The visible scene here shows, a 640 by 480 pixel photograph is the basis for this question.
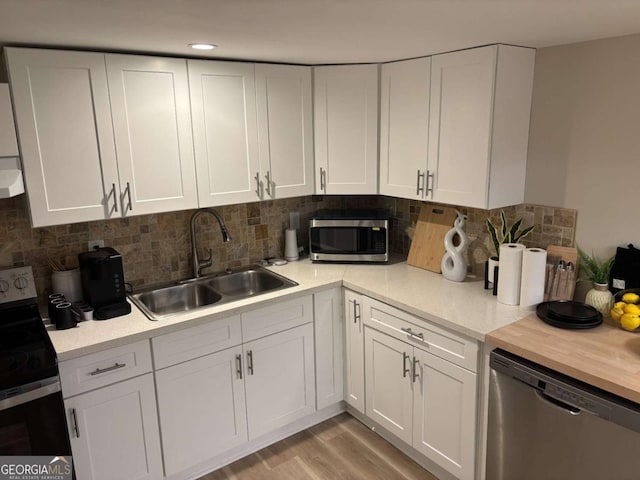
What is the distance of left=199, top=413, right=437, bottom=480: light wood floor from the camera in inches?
97.8

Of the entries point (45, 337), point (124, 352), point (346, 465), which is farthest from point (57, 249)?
point (346, 465)

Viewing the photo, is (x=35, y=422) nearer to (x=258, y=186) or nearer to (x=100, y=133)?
(x=100, y=133)

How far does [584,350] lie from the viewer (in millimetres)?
1835

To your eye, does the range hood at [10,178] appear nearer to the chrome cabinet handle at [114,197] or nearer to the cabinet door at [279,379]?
the chrome cabinet handle at [114,197]

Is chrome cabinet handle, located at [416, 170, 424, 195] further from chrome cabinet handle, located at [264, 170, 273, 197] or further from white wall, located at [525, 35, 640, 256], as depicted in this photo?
chrome cabinet handle, located at [264, 170, 273, 197]

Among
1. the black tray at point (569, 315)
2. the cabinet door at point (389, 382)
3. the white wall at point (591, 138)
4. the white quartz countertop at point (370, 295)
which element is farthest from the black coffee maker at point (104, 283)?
the white wall at point (591, 138)

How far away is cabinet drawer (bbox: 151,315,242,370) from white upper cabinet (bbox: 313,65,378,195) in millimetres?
1059

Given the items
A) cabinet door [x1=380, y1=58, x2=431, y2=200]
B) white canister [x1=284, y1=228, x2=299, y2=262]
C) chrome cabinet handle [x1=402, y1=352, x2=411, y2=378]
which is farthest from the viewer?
white canister [x1=284, y1=228, x2=299, y2=262]

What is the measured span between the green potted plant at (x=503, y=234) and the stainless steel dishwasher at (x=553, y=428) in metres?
0.60

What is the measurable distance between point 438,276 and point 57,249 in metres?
2.07

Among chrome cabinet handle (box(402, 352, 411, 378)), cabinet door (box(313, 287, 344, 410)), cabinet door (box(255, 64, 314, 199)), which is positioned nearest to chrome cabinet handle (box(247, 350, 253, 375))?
cabinet door (box(313, 287, 344, 410))

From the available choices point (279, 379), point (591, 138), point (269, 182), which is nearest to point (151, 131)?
point (269, 182)

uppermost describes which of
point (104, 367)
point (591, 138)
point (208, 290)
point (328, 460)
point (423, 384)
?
point (591, 138)

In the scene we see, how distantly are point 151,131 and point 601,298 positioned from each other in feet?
7.38
